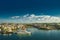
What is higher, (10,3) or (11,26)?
(10,3)

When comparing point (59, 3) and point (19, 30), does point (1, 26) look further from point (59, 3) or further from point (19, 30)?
point (59, 3)

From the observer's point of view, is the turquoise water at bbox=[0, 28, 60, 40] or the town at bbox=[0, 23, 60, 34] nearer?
the turquoise water at bbox=[0, 28, 60, 40]

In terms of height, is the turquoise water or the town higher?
the town

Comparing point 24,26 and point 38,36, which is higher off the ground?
point 24,26

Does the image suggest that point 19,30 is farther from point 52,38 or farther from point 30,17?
point 52,38

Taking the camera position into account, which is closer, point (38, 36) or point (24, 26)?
point (38, 36)

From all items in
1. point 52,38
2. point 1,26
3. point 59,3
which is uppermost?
point 59,3

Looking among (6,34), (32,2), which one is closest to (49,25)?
(32,2)

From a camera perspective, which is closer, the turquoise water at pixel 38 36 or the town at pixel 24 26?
the turquoise water at pixel 38 36

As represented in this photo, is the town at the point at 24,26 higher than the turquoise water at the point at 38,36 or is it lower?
higher
